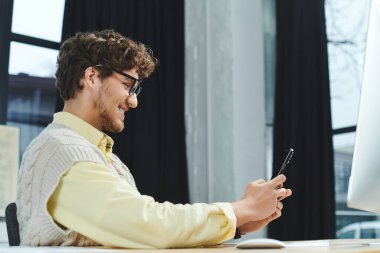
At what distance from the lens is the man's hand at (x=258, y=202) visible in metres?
1.11

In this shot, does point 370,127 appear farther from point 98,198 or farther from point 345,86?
point 345,86

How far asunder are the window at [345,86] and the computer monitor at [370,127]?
226cm

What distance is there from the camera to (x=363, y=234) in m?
3.16

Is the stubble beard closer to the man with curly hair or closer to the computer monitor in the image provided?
the man with curly hair

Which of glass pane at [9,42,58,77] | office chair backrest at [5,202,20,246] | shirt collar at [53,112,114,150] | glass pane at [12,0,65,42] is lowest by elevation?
office chair backrest at [5,202,20,246]

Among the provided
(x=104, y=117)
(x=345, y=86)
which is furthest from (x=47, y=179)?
(x=345, y=86)

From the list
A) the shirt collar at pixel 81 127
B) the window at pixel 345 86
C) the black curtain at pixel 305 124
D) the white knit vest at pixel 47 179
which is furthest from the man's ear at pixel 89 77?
the window at pixel 345 86

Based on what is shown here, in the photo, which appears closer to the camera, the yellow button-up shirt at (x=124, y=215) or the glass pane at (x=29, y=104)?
the yellow button-up shirt at (x=124, y=215)

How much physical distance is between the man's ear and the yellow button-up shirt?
1.33ft

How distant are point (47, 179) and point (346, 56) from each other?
2624 millimetres

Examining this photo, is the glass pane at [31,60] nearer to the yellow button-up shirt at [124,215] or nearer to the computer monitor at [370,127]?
the yellow button-up shirt at [124,215]

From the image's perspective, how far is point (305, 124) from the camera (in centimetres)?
331

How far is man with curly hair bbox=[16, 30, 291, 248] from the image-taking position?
3.27 ft

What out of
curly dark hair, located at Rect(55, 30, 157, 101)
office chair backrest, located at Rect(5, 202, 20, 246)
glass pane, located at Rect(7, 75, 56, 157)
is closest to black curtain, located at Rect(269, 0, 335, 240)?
glass pane, located at Rect(7, 75, 56, 157)
